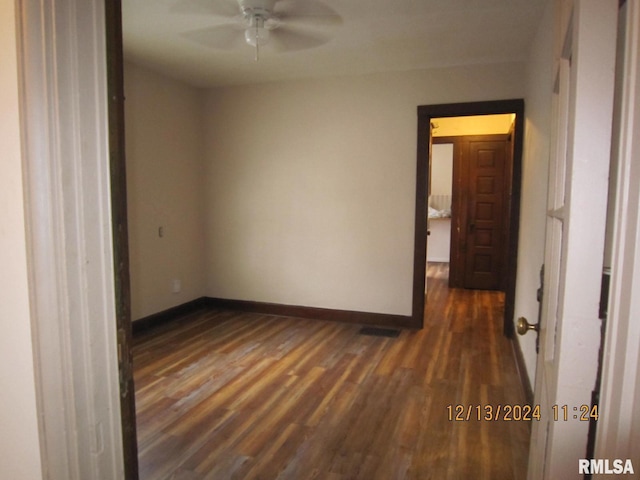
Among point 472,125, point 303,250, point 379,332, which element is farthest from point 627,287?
point 472,125

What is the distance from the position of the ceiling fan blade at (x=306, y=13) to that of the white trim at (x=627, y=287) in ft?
7.29

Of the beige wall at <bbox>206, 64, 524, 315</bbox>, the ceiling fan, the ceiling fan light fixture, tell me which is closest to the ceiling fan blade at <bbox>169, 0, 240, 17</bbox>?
the ceiling fan

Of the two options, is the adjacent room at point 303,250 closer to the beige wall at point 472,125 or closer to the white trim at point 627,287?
the beige wall at point 472,125

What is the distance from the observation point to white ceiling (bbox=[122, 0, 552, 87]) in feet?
8.06

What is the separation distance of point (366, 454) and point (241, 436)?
0.69 meters

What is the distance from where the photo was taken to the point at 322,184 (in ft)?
13.5

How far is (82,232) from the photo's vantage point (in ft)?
2.34

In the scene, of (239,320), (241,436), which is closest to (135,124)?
(239,320)

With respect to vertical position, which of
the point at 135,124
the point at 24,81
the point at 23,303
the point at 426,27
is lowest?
the point at 23,303

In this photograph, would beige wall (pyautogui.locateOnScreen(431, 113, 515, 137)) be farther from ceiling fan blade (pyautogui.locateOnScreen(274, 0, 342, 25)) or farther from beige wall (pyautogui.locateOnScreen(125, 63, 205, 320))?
beige wall (pyautogui.locateOnScreen(125, 63, 205, 320))

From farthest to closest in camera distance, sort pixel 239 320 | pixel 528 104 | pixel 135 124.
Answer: pixel 239 320, pixel 135 124, pixel 528 104

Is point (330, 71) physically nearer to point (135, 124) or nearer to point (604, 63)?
point (135, 124)

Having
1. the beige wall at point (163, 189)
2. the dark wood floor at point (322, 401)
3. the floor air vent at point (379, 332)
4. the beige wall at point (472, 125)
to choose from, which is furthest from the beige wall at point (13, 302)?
the beige wall at point (472, 125)

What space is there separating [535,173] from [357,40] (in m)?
1.68
